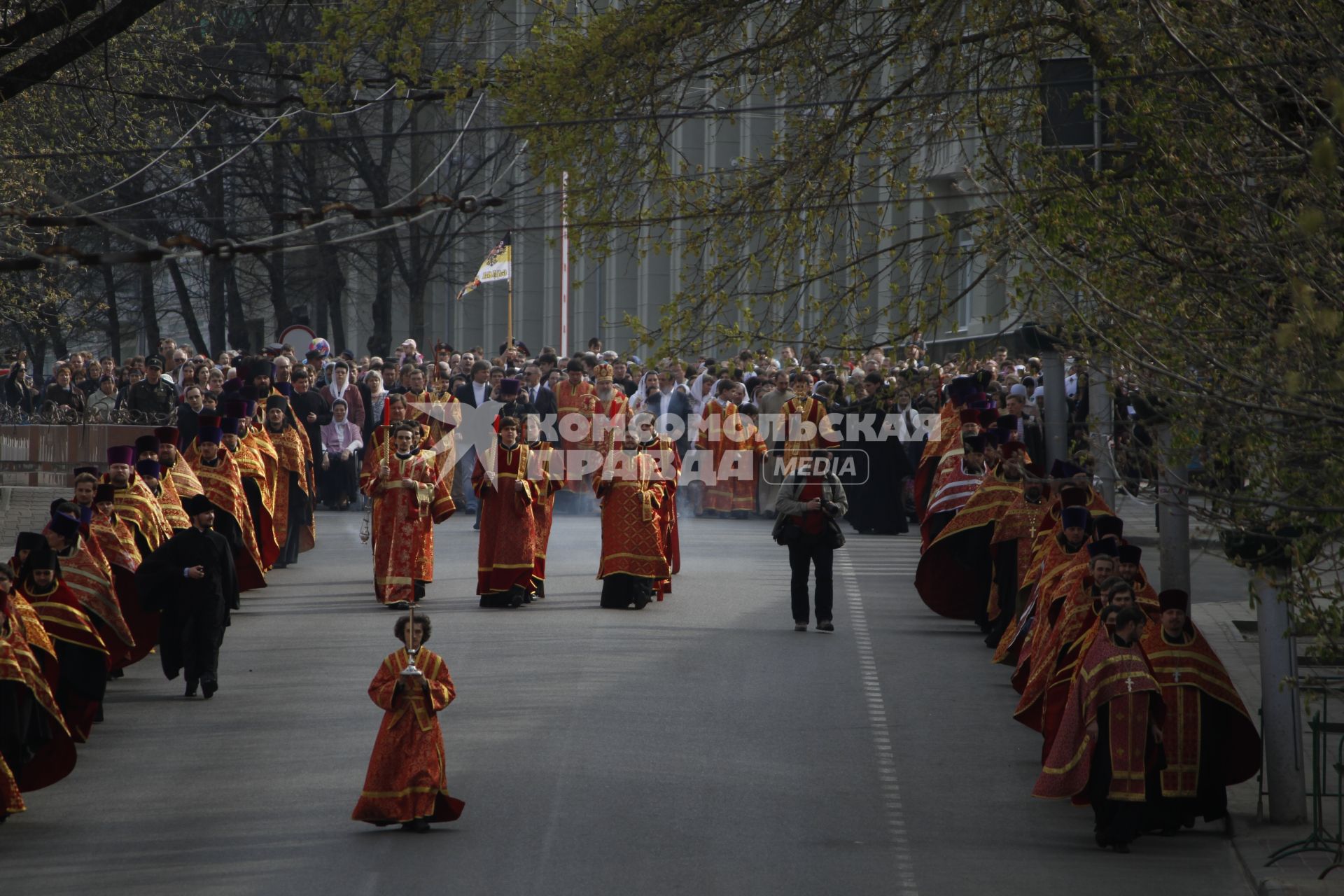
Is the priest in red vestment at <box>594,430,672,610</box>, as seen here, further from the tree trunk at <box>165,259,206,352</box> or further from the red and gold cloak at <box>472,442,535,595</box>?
the tree trunk at <box>165,259,206,352</box>

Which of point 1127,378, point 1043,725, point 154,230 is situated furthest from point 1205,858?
point 154,230

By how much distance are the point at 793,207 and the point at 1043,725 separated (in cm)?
519

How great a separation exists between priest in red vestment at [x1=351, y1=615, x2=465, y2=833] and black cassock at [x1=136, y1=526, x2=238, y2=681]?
3.73 metres

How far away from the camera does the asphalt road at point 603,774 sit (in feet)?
29.8

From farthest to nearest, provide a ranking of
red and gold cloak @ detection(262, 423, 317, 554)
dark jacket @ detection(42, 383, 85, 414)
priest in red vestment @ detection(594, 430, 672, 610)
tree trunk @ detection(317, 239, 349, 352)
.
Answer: tree trunk @ detection(317, 239, 349, 352), dark jacket @ detection(42, 383, 85, 414), red and gold cloak @ detection(262, 423, 317, 554), priest in red vestment @ detection(594, 430, 672, 610)

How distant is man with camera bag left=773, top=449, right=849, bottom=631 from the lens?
50.5ft

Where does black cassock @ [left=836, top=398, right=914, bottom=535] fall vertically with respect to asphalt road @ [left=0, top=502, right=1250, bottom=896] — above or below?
above

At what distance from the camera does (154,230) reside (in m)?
40.6

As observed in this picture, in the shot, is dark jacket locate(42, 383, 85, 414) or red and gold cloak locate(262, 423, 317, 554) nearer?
red and gold cloak locate(262, 423, 317, 554)

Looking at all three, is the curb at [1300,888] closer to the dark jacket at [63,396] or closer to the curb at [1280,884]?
the curb at [1280,884]

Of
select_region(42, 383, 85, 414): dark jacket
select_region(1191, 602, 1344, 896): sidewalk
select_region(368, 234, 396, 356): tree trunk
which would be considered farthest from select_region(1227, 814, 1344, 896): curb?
select_region(368, 234, 396, 356): tree trunk

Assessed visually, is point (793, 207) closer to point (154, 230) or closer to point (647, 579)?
point (647, 579)

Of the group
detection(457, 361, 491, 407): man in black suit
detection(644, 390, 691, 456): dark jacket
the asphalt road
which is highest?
detection(457, 361, 491, 407): man in black suit

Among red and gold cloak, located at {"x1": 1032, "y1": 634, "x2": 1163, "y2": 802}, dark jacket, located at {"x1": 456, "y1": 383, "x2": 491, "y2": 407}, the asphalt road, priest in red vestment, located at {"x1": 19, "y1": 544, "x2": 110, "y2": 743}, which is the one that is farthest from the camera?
dark jacket, located at {"x1": 456, "y1": 383, "x2": 491, "y2": 407}
